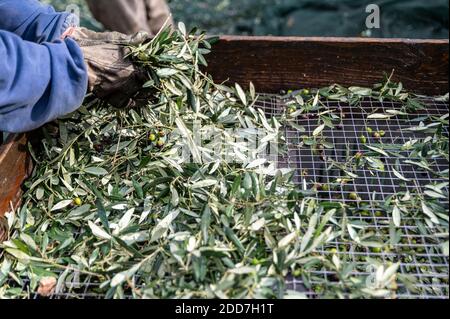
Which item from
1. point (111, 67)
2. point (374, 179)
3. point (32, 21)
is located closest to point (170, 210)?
point (111, 67)

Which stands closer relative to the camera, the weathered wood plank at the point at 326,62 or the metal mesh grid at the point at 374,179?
the metal mesh grid at the point at 374,179

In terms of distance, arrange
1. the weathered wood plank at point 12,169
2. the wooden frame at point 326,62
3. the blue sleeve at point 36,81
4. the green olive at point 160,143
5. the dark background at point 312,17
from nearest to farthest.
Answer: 1. the blue sleeve at point 36,81
2. the weathered wood plank at point 12,169
3. the green olive at point 160,143
4. the wooden frame at point 326,62
5. the dark background at point 312,17

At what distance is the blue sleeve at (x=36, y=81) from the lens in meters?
1.27

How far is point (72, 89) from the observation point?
4.47ft

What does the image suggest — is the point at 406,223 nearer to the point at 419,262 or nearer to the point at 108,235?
the point at 419,262

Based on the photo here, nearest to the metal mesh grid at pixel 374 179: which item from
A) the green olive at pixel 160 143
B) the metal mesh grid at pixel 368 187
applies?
the metal mesh grid at pixel 368 187

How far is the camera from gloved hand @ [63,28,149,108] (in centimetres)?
145

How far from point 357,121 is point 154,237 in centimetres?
81

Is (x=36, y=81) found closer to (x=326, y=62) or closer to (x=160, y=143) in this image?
(x=160, y=143)

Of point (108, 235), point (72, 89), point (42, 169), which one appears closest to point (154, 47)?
point (72, 89)

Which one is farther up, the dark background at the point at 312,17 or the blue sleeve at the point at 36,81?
the dark background at the point at 312,17

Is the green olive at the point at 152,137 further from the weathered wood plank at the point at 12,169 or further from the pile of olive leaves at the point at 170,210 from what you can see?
the weathered wood plank at the point at 12,169

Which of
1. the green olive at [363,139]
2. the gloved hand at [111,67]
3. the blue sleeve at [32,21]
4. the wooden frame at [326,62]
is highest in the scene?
Result: the wooden frame at [326,62]

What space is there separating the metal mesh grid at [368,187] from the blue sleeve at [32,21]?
2.24ft
